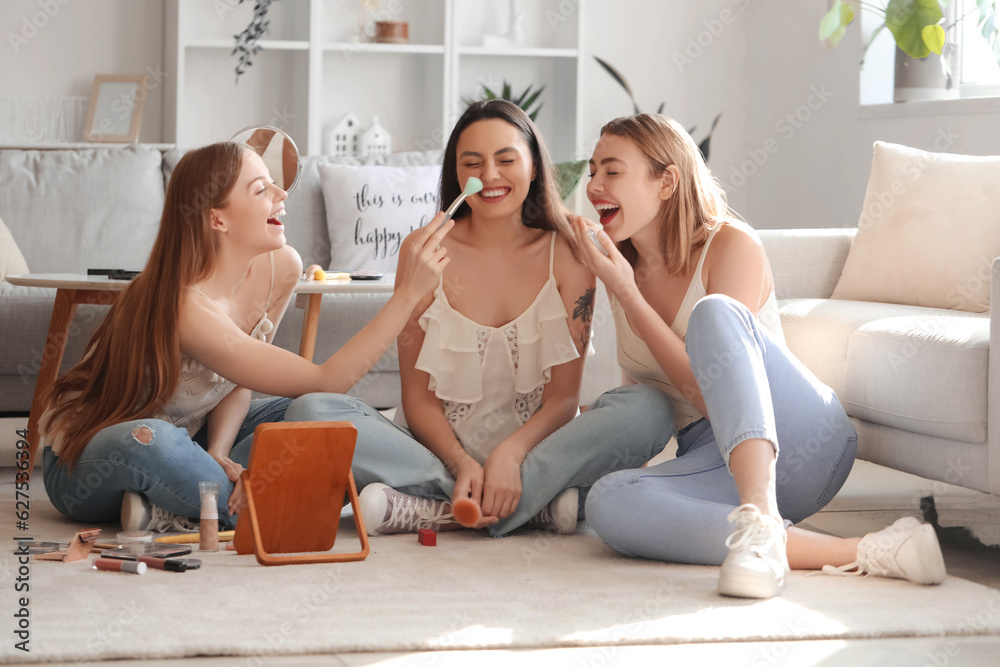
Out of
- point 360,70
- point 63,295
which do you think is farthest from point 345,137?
point 63,295

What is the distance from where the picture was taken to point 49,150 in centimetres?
348

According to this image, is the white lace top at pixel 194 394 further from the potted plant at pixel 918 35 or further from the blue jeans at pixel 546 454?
the potted plant at pixel 918 35

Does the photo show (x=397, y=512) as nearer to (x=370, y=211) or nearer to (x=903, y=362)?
(x=903, y=362)

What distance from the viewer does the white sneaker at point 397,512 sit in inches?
75.4

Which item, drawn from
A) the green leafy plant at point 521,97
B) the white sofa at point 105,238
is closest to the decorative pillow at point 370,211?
the white sofa at point 105,238

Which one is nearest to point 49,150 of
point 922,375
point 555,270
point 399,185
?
point 399,185

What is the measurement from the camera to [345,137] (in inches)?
177

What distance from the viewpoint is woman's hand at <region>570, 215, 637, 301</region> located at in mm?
1870

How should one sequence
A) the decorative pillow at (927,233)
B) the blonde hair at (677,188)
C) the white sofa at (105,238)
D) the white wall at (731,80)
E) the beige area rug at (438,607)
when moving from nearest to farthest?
the beige area rug at (438,607) < the blonde hair at (677,188) < the decorative pillow at (927,233) < the white sofa at (105,238) < the white wall at (731,80)

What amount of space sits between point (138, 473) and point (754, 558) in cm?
105

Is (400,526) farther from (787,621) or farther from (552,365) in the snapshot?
(787,621)

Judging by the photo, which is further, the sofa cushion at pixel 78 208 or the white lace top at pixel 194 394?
the sofa cushion at pixel 78 208

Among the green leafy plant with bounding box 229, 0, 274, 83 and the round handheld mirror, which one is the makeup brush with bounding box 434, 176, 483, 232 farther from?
the green leafy plant with bounding box 229, 0, 274, 83

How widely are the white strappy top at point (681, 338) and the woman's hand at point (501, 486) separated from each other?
311 millimetres
